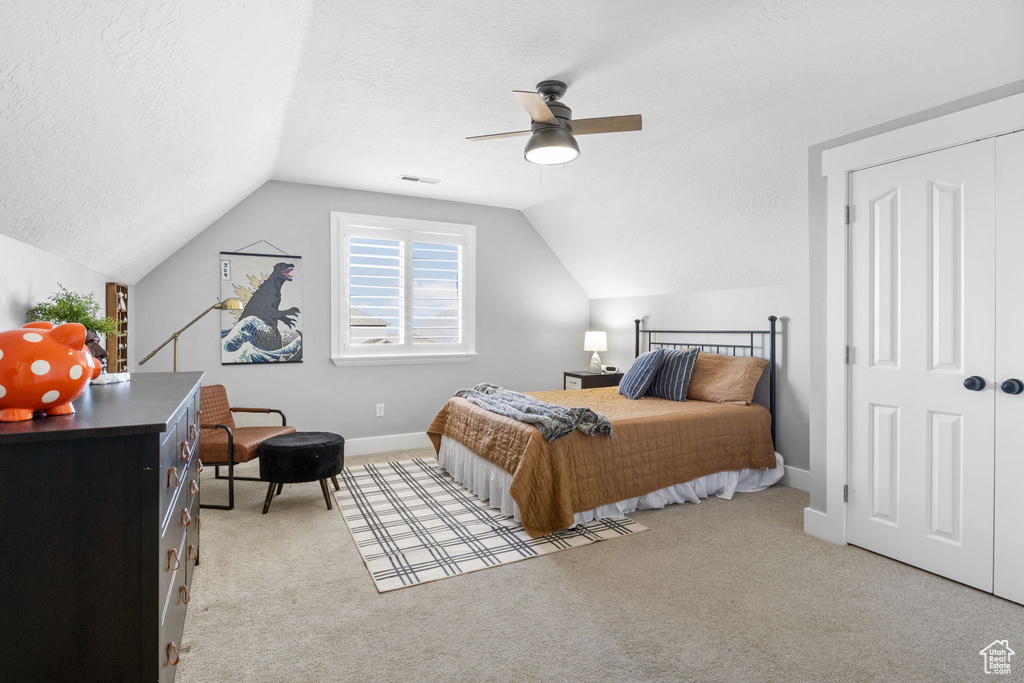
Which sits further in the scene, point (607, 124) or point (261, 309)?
point (261, 309)

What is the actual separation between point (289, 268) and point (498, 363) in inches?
87.1

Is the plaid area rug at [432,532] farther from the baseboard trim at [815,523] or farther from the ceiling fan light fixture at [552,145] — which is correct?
the ceiling fan light fixture at [552,145]

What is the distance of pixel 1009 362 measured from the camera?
2303 mm

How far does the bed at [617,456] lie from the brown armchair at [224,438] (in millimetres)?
1329

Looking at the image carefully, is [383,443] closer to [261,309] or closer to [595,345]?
[261,309]

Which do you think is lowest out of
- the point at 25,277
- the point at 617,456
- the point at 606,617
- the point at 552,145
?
the point at 606,617

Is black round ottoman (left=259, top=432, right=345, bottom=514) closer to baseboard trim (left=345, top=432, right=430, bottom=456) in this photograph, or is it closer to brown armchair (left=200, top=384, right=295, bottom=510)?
brown armchair (left=200, top=384, right=295, bottom=510)

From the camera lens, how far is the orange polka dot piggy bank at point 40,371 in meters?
1.25

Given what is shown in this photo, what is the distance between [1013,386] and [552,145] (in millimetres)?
2268

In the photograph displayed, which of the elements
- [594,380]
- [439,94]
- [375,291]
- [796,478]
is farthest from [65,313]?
[796,478]

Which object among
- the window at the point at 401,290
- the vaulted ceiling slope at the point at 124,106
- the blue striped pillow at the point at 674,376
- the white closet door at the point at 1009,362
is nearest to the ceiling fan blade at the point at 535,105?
the vaulted ceiling slope at the point at 124,106

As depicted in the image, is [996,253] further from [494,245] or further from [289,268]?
[289,268]

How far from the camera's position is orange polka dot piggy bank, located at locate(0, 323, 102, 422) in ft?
4.09

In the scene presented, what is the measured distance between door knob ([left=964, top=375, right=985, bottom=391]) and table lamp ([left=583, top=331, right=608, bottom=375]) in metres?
3.51
